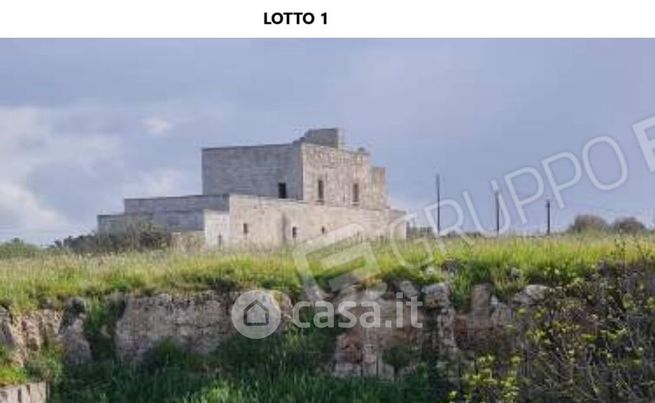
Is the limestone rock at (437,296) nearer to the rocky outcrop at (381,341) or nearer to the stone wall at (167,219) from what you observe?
the rocky outcrop at (381,341)

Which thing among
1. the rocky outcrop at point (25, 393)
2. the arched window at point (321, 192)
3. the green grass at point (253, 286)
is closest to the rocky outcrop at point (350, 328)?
the green grass at point (253, 286)

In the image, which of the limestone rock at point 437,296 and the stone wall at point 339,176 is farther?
the stone wall at point 339,176

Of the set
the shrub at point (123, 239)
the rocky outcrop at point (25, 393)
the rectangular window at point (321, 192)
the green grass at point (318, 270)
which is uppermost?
the rectangular window at point (321, 192)

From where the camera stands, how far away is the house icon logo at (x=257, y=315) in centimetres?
1005

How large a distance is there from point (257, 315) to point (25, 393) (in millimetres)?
2271

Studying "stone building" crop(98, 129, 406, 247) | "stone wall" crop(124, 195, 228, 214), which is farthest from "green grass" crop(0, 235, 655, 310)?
"stone wall" crop(124, 195, 228, 214)

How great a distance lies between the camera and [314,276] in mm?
10586

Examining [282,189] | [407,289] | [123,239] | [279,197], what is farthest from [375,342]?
[279,197]

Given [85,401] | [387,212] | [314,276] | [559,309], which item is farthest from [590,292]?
[387,212]

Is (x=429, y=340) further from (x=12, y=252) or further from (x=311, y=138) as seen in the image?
(x=311, y=138)

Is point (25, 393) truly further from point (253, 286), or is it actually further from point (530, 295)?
point (530, 295)

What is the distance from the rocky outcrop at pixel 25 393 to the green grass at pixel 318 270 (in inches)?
43.0

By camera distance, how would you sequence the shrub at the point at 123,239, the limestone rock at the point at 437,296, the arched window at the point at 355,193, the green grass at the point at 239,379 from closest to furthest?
the green grass at the point at 239,379
the limestone rock at the point at 437,296
the shrub at the point at 123,239
the arched window at the point at 355,193

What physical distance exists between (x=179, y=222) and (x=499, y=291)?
87.3 ft
